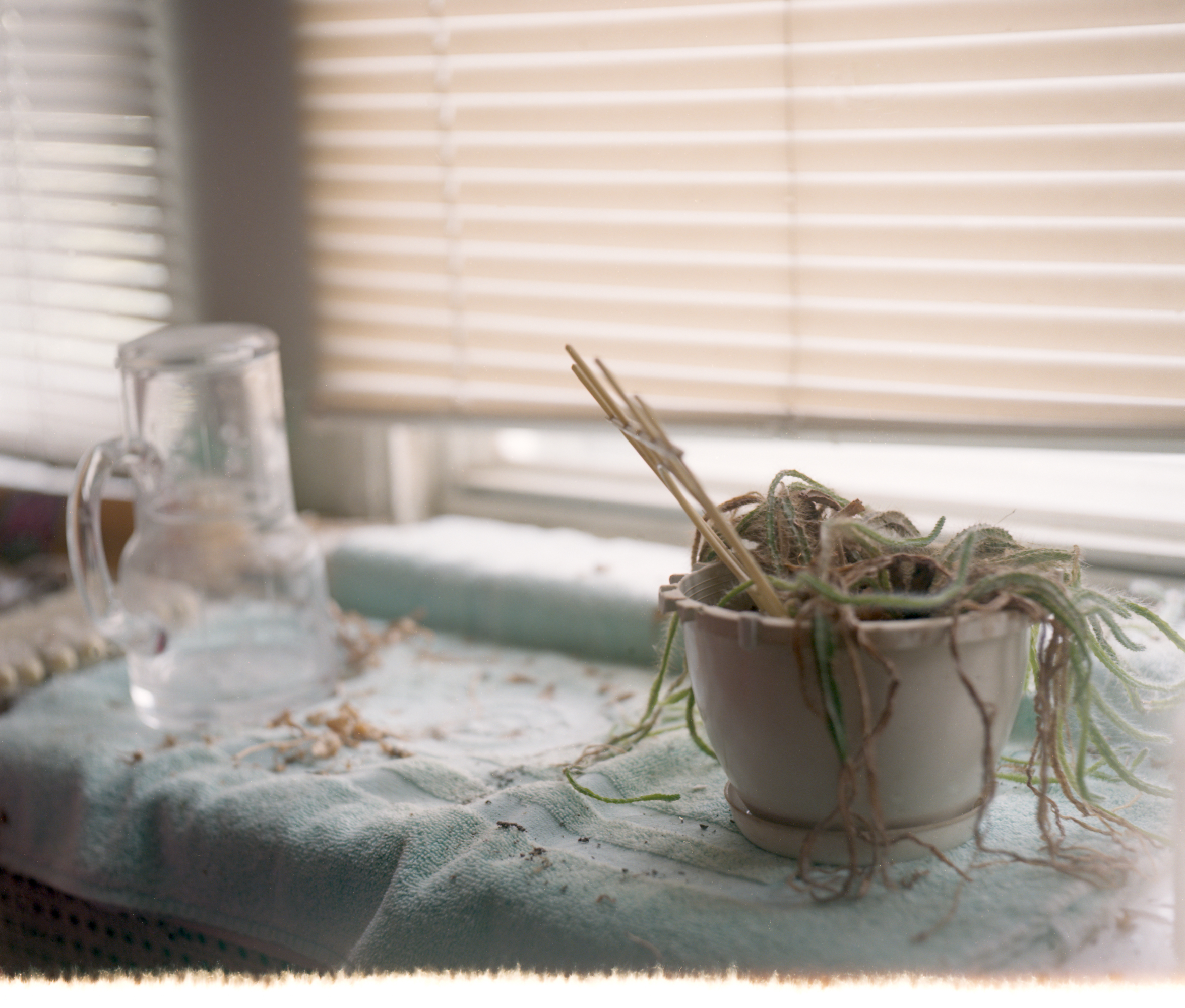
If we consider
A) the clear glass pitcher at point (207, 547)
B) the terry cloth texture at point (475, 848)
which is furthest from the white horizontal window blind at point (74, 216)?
the terry cloth texture at point (475, 848)

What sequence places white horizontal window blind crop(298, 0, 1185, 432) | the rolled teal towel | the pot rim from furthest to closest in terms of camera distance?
the rolled teal towel < white horizontal window blind crop(298, 0, 1185, 432) < the pot rim

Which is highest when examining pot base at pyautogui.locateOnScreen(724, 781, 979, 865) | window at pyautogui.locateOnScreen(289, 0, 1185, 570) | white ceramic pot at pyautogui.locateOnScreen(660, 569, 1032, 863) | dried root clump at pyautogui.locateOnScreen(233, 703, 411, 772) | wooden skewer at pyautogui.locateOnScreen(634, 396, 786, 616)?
window at pyautogui.locateOnScreen(289, 0, 1185, 570)

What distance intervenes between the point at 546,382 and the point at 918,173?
34cm

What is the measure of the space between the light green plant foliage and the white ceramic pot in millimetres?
10

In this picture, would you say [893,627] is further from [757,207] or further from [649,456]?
[757,207]

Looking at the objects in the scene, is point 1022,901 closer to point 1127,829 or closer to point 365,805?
point 1127,829

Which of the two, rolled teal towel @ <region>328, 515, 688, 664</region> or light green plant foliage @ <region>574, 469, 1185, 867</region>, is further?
rolled teal towel @ <region>328, 515, 688, 664</region>

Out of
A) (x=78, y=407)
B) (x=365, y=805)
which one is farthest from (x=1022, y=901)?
(x=78, y=407)

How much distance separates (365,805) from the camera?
63 cm

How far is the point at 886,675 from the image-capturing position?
0.47 m

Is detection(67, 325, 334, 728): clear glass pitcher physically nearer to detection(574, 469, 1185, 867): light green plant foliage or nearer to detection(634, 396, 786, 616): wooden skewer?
detection(574, 469, 1185, 867): light green plant foliage

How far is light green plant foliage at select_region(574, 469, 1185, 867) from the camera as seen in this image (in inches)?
18.6

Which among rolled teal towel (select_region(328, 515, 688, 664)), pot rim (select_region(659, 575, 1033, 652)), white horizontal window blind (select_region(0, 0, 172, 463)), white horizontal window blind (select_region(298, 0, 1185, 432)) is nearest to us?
pot rim (select_region(659, 575, 1033, 652))

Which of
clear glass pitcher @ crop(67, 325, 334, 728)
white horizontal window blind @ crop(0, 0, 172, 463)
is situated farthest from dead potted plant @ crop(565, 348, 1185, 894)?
white horizontal window blind @ crop(0, 0, 172, 463)
